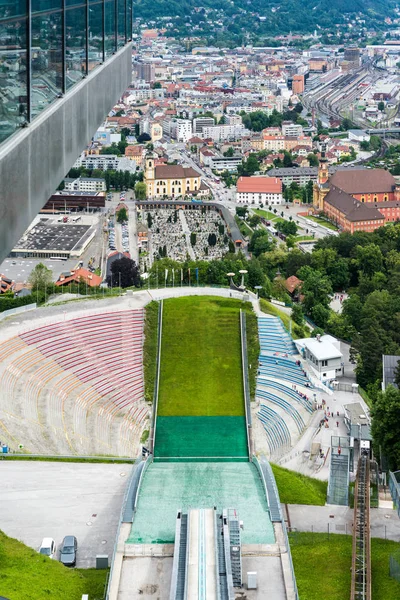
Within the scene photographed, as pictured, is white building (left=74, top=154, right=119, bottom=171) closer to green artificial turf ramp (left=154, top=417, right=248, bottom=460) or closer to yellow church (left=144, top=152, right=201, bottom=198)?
yellow church (left=144, top=152, right=201, bottom=198)

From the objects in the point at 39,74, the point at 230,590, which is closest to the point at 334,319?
the point at 230,590

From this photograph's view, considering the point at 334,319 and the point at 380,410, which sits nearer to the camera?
the point at 380,410

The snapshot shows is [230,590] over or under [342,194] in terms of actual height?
over

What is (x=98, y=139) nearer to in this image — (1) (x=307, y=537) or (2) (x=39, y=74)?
(1) (x=307, y=537)

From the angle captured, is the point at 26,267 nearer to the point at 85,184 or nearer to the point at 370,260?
the point at 370,260

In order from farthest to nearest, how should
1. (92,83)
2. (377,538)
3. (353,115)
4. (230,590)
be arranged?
(353,115), (377,538), (230,590), (92,83)

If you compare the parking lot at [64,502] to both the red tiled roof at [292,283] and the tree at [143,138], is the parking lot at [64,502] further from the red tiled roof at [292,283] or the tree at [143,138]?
the tree at [143,138]

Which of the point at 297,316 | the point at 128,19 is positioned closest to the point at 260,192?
the point at 297,316
